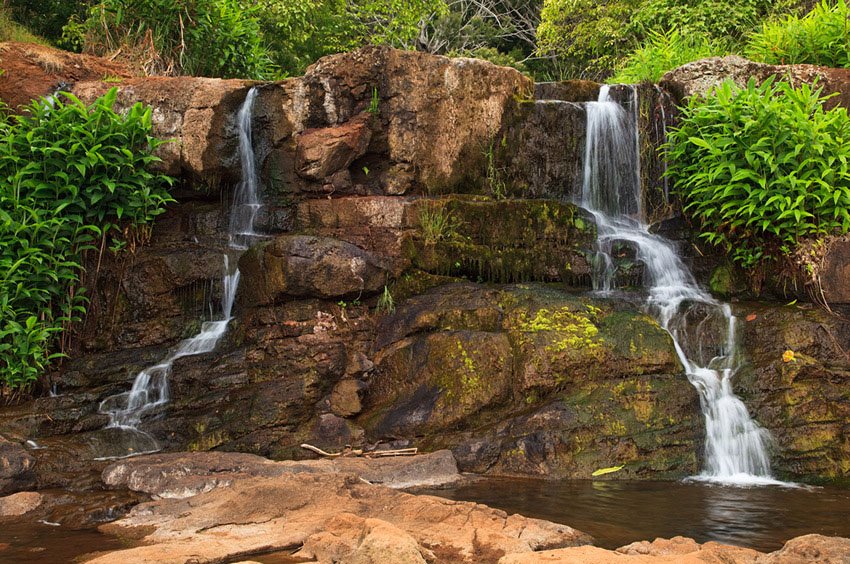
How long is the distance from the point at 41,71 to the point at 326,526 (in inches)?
364

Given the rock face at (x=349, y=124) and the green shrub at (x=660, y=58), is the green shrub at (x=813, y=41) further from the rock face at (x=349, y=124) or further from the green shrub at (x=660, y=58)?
the rock face at (x=349, y=124)

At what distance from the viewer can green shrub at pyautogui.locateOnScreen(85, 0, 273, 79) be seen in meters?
13.1

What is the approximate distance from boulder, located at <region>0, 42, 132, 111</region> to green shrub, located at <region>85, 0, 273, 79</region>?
2.78 ft

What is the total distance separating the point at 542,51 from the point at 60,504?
61.7 ft

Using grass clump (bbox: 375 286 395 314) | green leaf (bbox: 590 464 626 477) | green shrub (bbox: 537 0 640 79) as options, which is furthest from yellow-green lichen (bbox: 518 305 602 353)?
green shrub (bbox: 537 0 640 79)

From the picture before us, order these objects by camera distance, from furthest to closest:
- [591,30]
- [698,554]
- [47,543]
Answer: [591,30] < [47,543] < [698,554]

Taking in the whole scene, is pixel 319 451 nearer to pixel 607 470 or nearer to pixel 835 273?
pixel 607 470

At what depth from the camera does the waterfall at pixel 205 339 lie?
8125 mm

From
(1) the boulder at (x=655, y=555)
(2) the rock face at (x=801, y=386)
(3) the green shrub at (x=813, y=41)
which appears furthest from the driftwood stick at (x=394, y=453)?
(3) the green shrub at (x=813, y=41)

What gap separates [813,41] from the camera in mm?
12086

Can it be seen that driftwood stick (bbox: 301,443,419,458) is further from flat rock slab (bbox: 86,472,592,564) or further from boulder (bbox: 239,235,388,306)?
boulder (bbox: 239,235,388,306)

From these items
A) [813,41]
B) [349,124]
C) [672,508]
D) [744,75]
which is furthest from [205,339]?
[813,41]

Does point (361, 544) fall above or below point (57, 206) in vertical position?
below

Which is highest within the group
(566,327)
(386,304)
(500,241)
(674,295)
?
(500,241)
